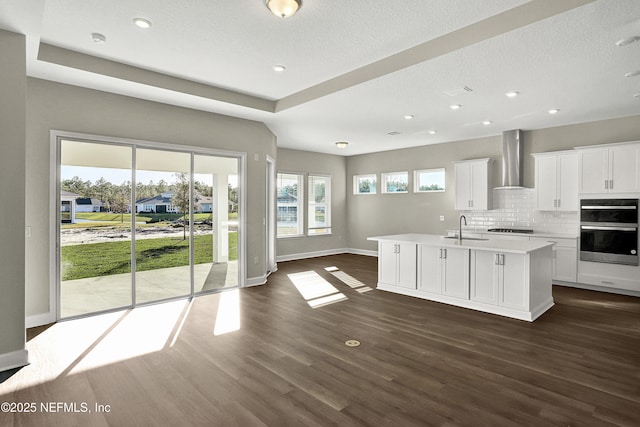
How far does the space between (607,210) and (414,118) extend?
3.31 m

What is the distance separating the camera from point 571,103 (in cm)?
499

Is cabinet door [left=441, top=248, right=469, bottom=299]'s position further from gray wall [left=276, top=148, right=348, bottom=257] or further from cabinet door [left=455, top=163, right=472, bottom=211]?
gray wall [left=276, top=148, right=348, bottom=257]

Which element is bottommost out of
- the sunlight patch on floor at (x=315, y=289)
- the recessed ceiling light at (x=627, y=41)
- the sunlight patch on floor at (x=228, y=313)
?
the sunlight patch on floor at (x=228, y=313)

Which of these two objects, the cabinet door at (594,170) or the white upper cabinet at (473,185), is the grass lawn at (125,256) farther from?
the cabinet door at (594,170)

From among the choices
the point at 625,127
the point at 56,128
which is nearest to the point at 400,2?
the point at 56,128

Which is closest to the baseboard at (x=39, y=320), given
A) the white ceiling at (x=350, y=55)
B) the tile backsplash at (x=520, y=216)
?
the white ceiling at (x=350, y=55)

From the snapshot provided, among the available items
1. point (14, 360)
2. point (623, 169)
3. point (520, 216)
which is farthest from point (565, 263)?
point (14, 360)

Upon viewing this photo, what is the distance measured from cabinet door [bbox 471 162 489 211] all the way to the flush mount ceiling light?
554 cm

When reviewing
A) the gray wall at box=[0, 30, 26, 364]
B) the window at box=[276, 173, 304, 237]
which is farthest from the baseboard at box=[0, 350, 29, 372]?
the window at box=[276, 173, 304, 237]

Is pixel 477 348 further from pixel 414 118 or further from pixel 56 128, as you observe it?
pixel 56 128

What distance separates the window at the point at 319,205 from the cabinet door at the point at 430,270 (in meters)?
4.47

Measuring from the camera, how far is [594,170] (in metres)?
5.61

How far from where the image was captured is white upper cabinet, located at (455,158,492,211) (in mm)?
7062

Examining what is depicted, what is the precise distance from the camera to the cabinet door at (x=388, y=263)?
5559mm
